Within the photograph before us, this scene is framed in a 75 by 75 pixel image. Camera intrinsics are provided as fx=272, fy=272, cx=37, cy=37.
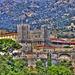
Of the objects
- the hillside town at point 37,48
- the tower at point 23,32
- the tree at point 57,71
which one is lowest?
the tree at point 57,71

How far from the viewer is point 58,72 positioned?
152 ft

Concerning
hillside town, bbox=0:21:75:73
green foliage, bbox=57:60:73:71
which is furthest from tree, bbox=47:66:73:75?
hillside town, bbox=0:21:75:73

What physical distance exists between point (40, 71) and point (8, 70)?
23.0 feet

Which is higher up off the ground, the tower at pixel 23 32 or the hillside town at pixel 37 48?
the tower at pixel 23 32

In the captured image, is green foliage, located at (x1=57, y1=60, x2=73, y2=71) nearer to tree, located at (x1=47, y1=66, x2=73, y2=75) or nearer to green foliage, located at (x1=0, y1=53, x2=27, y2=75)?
tree, located at (x1=47, y1=66, x2=73, y2=75)

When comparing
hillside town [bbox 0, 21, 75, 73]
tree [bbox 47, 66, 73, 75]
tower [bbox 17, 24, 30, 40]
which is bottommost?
tree [bbox 47, 66, 73, 75]

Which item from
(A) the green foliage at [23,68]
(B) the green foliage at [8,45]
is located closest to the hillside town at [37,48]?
(B) the green foliage at [8,45]

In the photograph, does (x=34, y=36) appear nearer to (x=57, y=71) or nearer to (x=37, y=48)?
(x=37, y=48)

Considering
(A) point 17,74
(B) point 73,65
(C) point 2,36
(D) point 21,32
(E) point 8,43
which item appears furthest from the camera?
(C) point 2,36

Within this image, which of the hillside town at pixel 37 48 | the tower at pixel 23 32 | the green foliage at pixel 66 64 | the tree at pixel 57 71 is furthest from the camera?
the tower at pixel 23 32

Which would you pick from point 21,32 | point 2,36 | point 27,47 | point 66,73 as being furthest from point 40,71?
point 2,36

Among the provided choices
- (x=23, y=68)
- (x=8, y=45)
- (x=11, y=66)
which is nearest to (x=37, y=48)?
(x=8, y=45)

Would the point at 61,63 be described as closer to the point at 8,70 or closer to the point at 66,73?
the point at 66,73

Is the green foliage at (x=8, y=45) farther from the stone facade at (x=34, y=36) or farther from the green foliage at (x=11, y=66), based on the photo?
the stone facade at (x=34, y=36)
